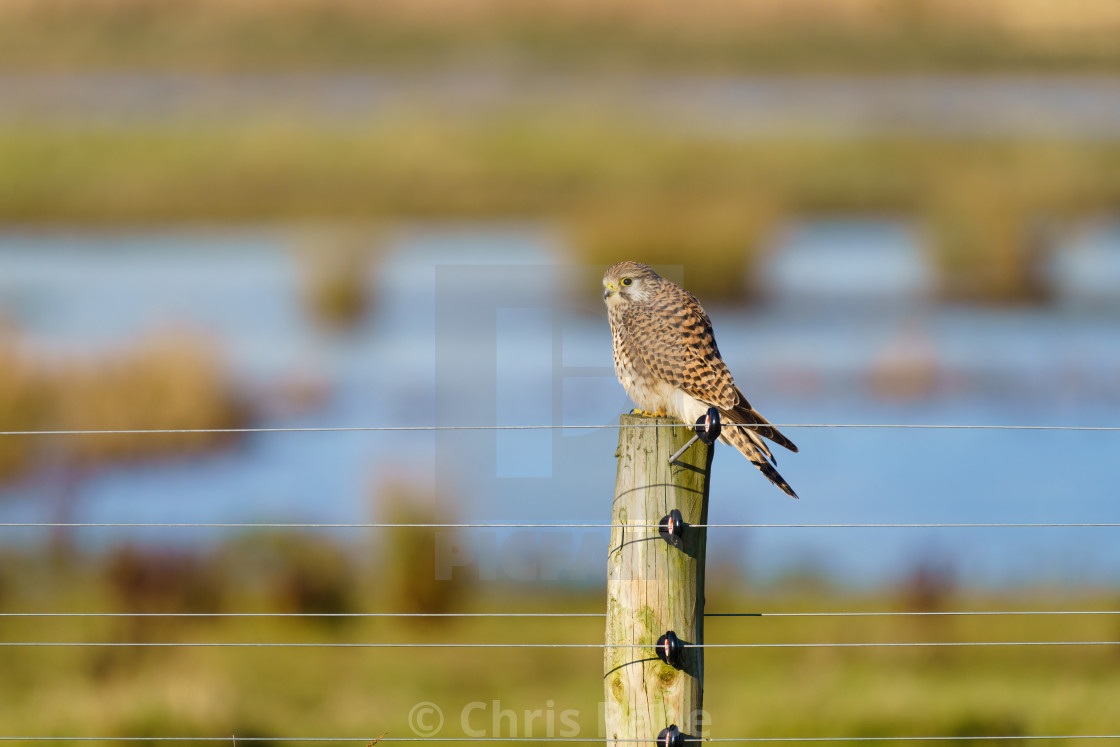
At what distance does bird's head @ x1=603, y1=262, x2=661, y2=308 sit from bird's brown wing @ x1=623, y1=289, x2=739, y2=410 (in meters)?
0.10

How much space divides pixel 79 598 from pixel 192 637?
1.22m

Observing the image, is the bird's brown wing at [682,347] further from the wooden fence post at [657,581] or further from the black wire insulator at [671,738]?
the black wire insulator at [671,738]

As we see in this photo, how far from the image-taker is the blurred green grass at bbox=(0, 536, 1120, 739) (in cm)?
535

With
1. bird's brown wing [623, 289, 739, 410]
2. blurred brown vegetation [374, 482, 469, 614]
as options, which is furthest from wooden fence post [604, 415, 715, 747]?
blurred brown vegetation [374, 482, 469, 614]

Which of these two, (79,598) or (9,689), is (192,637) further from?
(9,689)

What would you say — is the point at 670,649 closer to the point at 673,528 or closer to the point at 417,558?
the point at 673,528

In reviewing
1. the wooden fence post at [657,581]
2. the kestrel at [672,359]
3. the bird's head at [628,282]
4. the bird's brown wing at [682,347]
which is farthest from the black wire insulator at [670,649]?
Answer: the bird's head at [628,282]

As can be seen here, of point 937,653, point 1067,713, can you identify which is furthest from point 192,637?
point 1067,713

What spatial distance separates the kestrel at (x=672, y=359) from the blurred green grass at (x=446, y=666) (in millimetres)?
2349

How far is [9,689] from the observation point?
22.1 feet

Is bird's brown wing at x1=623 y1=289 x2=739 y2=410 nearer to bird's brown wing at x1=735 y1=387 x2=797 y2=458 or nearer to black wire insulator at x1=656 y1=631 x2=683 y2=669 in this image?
bird's brown wing at x1=735 y1=387 x2=797 y2=458

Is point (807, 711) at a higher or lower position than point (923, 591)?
lower

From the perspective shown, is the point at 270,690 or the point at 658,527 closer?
the point at 658,527

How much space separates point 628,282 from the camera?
358 centimetres
